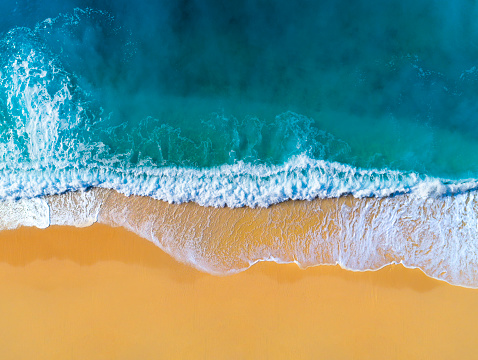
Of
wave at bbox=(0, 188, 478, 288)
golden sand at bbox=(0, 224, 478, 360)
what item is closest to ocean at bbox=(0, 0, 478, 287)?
wave at bbox=(0, 188, 478, 288)

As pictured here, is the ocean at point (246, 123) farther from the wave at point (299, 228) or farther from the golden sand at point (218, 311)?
the golden sand at point (218, 311)

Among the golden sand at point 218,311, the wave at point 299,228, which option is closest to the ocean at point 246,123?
the wave at point 299,228

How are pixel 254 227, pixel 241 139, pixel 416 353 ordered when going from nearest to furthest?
1. pixel 416 353
2. pixel 254 227
3. pixel 241 139

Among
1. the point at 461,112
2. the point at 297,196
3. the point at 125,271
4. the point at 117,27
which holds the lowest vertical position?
the point at 125,271

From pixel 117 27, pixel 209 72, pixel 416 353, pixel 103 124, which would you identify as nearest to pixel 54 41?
pixel 117 27

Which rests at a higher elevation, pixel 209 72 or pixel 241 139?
pixel 209 72

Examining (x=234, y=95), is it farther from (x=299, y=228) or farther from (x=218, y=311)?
(x=218, y=311)

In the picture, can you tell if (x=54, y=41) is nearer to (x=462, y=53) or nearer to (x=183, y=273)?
(x=183, y=273)
